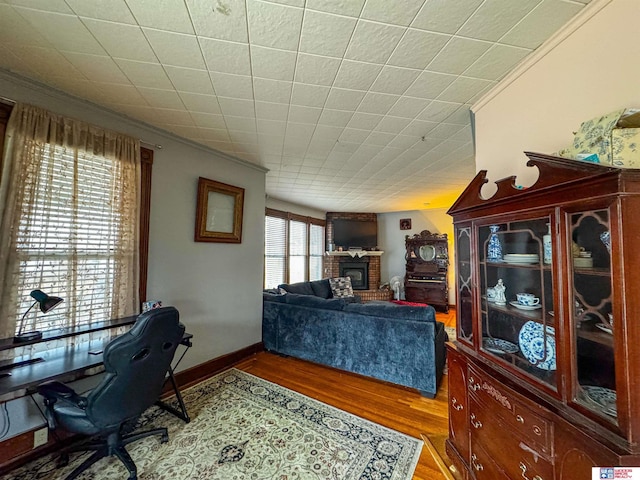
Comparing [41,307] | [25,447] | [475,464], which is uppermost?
[41,307]

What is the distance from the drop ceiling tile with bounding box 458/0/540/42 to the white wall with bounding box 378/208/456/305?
18.4 ft

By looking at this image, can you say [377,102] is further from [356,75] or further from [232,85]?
[232,85]

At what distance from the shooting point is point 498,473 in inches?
45.7

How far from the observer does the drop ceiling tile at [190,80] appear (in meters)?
1.65

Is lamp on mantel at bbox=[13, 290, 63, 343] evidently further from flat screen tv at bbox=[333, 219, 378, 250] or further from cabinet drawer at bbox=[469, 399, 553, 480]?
flat screen tv at bbox=[333, 219, 378, 250]

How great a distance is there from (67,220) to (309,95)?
2.09m

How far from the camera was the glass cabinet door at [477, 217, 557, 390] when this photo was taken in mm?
1078

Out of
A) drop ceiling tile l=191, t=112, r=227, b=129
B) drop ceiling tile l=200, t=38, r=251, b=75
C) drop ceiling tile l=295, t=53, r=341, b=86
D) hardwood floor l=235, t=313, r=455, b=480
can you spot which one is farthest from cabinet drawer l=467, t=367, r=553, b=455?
drop ceiling tile l=191, t=112, r=227, b=129

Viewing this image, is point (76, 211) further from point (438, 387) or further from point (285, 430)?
point (438, 387)

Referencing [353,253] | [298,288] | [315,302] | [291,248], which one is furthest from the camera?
[353,253]

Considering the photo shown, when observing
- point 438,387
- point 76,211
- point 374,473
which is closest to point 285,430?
point 374,473

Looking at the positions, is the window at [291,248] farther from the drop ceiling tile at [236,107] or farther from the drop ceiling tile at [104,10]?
the drop ceiling tile at [104,10]

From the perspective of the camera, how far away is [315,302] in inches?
128

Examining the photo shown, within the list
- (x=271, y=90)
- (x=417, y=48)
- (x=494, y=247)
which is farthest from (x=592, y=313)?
(x=271, y=90)
